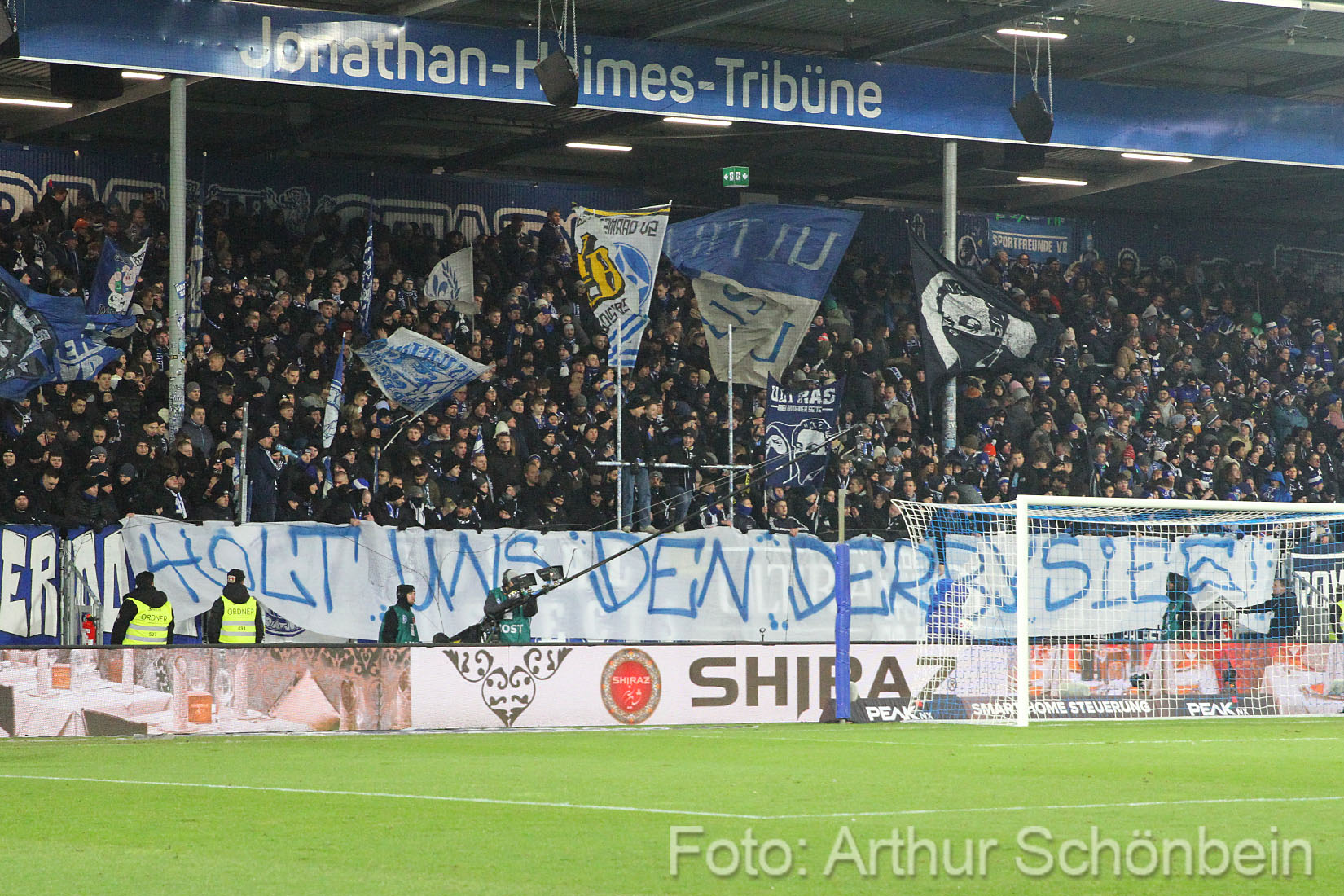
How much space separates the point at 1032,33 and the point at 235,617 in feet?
42.9

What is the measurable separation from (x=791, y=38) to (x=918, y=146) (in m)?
7.32

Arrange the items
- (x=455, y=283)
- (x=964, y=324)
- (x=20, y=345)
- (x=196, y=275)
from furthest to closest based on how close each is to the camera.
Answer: (x=964, y=324)
(x=455, y=283)
(x=196, y=275)
(x=20, y=345)

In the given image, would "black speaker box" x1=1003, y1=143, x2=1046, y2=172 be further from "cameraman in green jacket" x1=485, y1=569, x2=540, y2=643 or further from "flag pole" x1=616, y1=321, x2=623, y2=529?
"cameraman in green jacket" x1=485, y1=569, x2=540, y2=643

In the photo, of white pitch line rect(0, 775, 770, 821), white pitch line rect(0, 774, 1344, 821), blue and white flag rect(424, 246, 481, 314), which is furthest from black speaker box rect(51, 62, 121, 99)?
white pitch line rect(0, 774, 1344, 821)

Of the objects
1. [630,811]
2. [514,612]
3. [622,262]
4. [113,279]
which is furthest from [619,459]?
[630,811]

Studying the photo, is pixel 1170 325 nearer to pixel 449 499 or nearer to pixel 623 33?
pixel 623 33

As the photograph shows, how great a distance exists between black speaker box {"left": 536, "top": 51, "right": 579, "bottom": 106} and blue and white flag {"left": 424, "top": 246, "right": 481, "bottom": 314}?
5.48m

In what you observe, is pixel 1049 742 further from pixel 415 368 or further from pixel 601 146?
pixel 601 146

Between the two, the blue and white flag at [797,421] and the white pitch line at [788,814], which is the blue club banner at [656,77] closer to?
the blue and white flag at [797,421]

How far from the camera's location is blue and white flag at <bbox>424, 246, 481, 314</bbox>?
85.0 feet

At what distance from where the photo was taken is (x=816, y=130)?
2955 cm

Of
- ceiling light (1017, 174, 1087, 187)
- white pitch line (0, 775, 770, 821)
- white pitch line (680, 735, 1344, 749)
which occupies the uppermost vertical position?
ceiling light (1017, 174, 1087, 187)

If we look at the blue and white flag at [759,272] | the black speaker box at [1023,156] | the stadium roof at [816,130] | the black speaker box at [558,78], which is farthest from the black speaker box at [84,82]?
the black speaker box at [1023,156]

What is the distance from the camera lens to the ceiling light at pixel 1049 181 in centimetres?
3419
